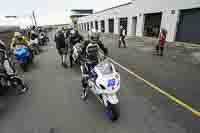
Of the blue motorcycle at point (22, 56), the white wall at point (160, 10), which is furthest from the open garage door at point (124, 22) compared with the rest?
the blue motorcycle at point (22, 56)

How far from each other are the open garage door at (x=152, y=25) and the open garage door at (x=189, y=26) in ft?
12.9

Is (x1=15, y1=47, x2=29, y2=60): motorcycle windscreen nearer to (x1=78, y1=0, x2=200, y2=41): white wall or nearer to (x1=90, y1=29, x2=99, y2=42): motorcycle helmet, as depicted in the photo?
(x1=90, y1=29, x2=99, y2=42): motorcycle helmet

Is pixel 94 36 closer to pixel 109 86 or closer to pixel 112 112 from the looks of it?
pixel 109 86

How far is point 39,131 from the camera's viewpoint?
261 cm

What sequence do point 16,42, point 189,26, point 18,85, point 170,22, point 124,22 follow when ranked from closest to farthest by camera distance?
point 18,85, point 16,42, point 189,26, point 170,22, point 124,22

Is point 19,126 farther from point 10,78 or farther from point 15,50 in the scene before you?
point 15,50

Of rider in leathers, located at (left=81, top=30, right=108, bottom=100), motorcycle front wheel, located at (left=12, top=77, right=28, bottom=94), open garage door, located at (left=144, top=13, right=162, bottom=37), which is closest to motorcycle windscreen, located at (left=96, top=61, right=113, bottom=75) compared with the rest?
A: rider in leathers, located at (left=81, top=30, right=108, bottom=100)

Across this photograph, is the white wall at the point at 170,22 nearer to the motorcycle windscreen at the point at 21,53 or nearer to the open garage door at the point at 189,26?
the open garage door at the point at 189,26

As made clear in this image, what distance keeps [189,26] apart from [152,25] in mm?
5691

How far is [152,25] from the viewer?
51.9 feet

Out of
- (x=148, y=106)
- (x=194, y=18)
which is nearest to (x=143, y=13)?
(x=194, y=18)

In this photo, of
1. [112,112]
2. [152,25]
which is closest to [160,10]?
[152,25]

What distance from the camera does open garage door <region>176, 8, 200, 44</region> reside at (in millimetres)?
10023

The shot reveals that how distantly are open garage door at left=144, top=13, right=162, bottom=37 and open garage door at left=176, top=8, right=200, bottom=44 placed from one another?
12.9 feet
